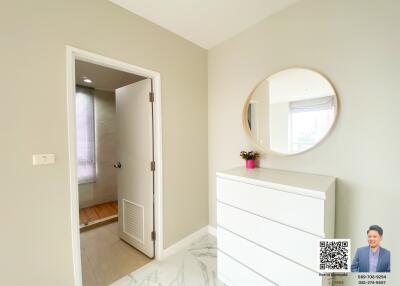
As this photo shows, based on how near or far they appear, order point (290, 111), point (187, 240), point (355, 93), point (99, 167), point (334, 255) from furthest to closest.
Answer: point (99, 167), point (187, 240), point (290, 111), point (355, 93), point (334, 255)

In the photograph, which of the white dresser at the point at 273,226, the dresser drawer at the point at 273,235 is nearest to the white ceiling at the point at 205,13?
the white dresser at the point at 273,226

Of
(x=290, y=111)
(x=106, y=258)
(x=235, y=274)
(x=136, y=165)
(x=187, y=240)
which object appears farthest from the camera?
(x=187, y=240)

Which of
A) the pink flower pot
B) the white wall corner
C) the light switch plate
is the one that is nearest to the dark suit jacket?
the pink flower pot

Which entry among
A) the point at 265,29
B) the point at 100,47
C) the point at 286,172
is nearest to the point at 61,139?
the point at 100,47

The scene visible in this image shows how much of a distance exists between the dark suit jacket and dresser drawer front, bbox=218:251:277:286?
0.67m

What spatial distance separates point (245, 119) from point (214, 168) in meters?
0.84

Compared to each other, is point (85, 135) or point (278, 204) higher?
point (85, 135)

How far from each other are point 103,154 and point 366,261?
13.9 ft

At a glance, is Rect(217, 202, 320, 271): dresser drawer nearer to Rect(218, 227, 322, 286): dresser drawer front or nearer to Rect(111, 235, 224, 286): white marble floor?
Rect(218, 227, 322, 286): dresser drawer front

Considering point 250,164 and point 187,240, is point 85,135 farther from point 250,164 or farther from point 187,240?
point 250,164

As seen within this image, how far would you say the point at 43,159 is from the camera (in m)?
1.29

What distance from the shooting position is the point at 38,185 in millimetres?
1285

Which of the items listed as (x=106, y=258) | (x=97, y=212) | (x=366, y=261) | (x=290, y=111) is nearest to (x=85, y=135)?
(x=97, y=212)

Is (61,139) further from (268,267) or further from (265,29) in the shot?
(265,29)
